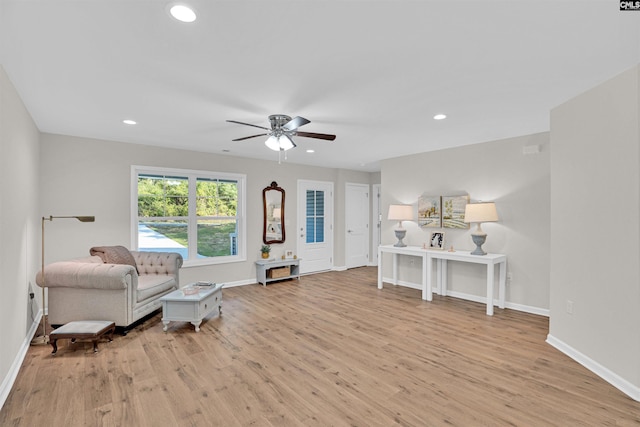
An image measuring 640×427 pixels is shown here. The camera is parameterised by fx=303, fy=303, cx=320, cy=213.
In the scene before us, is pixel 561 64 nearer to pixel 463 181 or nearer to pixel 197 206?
pixel 463 181


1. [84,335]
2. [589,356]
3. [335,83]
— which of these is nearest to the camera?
[335,83]

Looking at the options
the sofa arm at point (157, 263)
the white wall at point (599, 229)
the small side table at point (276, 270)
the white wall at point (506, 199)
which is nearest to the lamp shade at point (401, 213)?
the white wall at point (506, 199)

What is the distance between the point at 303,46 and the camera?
193 cm

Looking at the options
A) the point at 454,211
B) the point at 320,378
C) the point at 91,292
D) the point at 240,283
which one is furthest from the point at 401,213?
the point at 91,292

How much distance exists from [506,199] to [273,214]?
4076 mm

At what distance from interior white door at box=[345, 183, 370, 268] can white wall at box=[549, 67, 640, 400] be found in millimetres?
4585

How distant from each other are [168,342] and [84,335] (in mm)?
750

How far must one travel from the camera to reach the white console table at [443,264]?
408 centimetres

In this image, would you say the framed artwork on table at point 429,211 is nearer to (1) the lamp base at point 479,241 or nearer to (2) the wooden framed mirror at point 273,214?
(1) the lamp base at point 479,241

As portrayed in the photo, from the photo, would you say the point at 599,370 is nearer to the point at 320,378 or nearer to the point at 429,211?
the point at 320,378

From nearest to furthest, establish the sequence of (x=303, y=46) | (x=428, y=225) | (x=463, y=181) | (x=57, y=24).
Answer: (x=57, y=24)
(x=303, y=46)
(x=463, y=181)
(x=428, y=225)

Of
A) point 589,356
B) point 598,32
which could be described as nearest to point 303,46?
point 598,32

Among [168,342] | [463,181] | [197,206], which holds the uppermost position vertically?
[463,181]

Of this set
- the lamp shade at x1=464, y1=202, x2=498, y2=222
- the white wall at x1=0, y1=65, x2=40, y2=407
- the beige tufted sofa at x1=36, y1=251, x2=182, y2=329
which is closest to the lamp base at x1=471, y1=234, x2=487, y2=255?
the lamp shade at x1=464, y1=202, x2=498, y2=222
